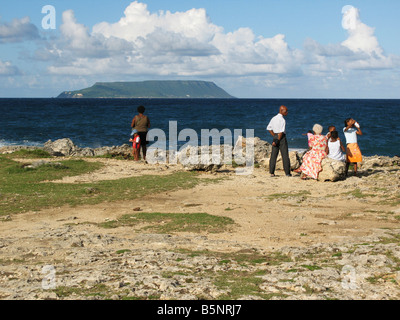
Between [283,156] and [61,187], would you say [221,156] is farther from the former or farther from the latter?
[61,187]

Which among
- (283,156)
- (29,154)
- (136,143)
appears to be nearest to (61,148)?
(29,154)

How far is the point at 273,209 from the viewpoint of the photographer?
1063 centimetres

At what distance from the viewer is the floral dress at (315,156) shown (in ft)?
47.2

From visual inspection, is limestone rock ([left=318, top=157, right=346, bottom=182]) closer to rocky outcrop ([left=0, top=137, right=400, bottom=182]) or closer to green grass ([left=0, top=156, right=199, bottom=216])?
rocky outcrop ([left=0, top=137, right=400, bottom=182])

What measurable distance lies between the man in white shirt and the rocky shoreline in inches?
96.3

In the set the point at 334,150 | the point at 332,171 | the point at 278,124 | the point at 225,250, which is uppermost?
the point at 278,124

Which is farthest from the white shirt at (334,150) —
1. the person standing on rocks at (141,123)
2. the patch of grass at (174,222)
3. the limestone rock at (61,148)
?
the limestone rock at (61,148)

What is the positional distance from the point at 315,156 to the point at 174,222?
6750mm

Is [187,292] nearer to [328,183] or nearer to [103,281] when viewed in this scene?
[103,281]

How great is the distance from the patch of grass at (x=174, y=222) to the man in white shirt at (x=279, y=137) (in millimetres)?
5927

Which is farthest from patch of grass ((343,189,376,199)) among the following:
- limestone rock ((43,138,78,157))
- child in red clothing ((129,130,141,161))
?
limestone rock ((43,138,78,157))

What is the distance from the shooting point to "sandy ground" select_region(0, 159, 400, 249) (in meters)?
8.54

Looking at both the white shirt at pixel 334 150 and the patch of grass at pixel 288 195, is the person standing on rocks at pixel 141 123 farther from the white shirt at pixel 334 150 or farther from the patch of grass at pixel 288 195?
the patch of grass at pixel 288 195
